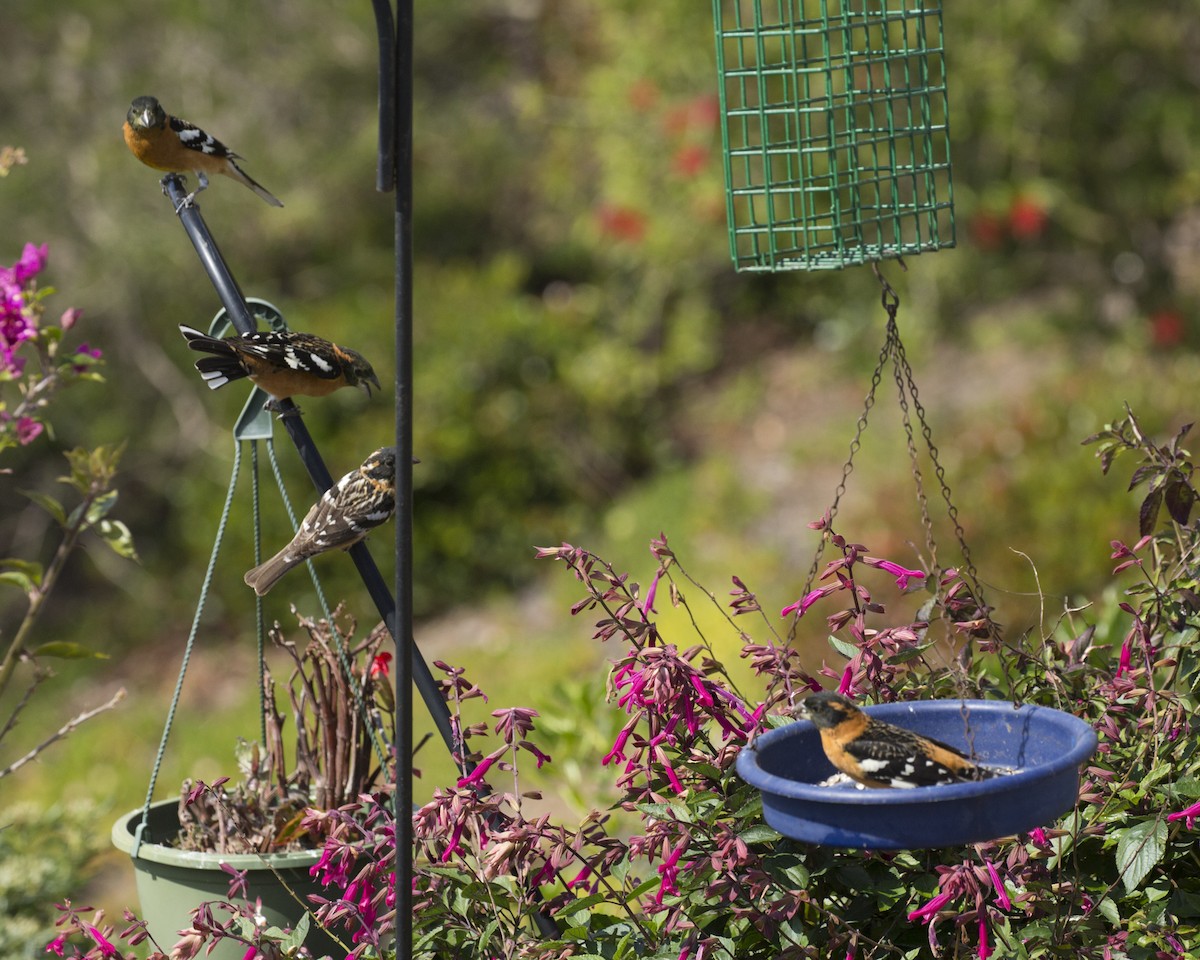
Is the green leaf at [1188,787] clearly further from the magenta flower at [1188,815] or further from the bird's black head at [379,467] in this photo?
the bird's black head at [379,467]

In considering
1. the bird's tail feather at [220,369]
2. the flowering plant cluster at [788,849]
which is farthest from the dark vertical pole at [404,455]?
the bird's tail feather at [220,369]

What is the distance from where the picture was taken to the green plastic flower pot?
2.38 meters

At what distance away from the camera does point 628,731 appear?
6.66 ft

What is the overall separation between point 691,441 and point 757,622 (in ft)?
13.6

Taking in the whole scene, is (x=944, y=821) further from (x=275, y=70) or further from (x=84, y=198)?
(x=275, y=70)

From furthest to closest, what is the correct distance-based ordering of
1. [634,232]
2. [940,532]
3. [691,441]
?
[691,441]
[634,232]
[940,532]

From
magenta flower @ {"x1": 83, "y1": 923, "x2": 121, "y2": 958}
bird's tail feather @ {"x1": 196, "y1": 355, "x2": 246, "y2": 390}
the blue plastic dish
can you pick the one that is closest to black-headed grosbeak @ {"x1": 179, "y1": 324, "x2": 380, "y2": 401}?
bird's tail feather @ {"x1": 196, "y1": 355, "x2": 246, "y2": 390}

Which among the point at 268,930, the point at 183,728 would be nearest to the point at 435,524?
the point at 183,728

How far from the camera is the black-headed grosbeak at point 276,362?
2.58 metres

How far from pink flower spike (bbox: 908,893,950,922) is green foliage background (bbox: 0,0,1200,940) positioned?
433 cm

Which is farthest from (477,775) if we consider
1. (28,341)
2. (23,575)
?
(28,341)

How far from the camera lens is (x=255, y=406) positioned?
279 centimetres

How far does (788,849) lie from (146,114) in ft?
7.77

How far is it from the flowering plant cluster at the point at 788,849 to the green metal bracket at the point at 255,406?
83cm
